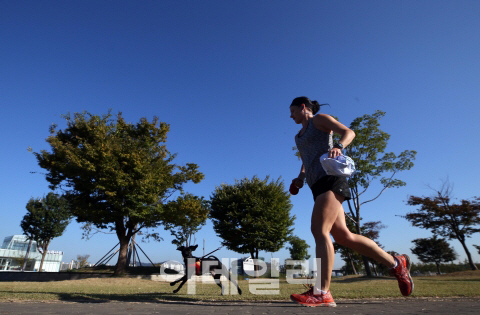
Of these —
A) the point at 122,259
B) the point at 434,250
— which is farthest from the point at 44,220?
the point at 434,250

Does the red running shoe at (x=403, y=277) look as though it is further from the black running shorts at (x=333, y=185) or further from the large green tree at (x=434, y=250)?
the large green tree at (x=434, y=250)

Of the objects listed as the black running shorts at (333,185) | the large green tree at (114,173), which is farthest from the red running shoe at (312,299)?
the large green tree at (114,173)

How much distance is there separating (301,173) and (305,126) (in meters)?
0.65

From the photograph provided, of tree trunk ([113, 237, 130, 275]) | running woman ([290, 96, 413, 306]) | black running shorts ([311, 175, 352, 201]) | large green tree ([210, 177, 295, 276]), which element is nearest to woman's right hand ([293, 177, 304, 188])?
running woman ([290, 96, 413, 306])

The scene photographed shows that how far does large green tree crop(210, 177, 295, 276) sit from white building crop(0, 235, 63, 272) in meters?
30.8

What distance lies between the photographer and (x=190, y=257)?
5.80 metres

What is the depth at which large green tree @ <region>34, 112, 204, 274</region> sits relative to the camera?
14688 mm

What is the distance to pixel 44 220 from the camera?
1045 inches

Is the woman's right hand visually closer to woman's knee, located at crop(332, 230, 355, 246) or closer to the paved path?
woman's knee, located at crop(332, 230, 355, 246)

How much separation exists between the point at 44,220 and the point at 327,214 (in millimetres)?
31371

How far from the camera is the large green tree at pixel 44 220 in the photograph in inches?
1032

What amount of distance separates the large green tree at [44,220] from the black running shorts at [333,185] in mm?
28921

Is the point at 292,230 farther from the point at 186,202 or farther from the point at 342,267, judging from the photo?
the point at 342,267

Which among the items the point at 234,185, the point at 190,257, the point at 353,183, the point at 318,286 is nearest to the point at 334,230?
the point at 318,286
